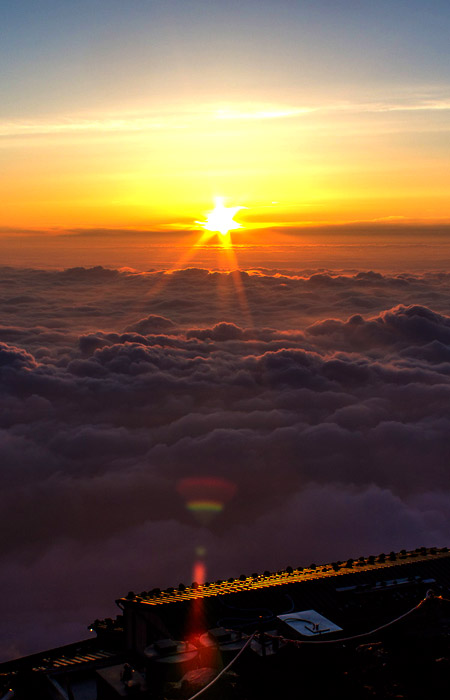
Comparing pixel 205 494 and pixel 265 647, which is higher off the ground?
pixel 205 494

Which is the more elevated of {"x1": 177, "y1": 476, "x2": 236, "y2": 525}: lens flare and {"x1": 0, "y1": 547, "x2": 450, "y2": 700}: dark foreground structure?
{"x1": 177, "y1": 476, "x2": 236, "y2": 525}: lens flare

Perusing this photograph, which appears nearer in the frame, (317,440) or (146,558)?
(146,558)

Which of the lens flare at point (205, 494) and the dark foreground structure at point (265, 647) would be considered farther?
the lens flare at point (205, 494)

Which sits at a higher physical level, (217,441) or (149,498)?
(217,441)

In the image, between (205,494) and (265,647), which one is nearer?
(265,647)

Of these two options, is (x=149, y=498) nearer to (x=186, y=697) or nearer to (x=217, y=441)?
(x=217, y=441)

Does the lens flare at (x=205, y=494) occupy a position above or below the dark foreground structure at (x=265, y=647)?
above

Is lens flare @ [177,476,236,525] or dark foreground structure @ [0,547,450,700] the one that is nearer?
dark foreground structure @ [0,547,450,700]

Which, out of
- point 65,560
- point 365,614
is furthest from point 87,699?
point 65,560
